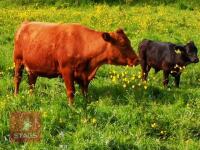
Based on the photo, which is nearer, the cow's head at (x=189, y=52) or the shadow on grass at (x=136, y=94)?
the shadow on grass at (x=136, y=94)

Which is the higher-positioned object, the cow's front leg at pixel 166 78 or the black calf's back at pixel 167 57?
the black calf's back at pixel 167 57

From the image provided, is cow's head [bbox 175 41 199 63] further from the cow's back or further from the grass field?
the cow's back

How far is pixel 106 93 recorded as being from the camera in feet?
33.4

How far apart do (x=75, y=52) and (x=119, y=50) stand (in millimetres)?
879

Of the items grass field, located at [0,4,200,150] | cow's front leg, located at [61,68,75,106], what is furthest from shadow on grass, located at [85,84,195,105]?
cow's front leg, located at [61,68,75,106]

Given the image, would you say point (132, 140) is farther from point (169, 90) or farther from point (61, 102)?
point (169, 90)

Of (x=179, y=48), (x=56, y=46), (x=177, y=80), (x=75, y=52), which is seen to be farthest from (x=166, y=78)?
(x=56, y=46)

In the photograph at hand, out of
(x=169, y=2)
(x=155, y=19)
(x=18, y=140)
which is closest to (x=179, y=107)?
(x=18, y=140)

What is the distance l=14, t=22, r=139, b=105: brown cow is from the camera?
373 inches

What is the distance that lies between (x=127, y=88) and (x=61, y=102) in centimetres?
202

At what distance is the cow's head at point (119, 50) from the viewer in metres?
9.59

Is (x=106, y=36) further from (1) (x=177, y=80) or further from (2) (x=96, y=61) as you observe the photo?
(1) (x=177, y=80)

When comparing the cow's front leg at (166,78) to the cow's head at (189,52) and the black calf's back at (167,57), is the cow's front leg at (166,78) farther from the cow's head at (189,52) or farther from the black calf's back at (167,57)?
the cow's head at (189,52)

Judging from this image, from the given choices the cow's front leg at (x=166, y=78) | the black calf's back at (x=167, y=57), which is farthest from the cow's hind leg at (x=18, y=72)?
the cow's front leg at (x=166, y=78)
